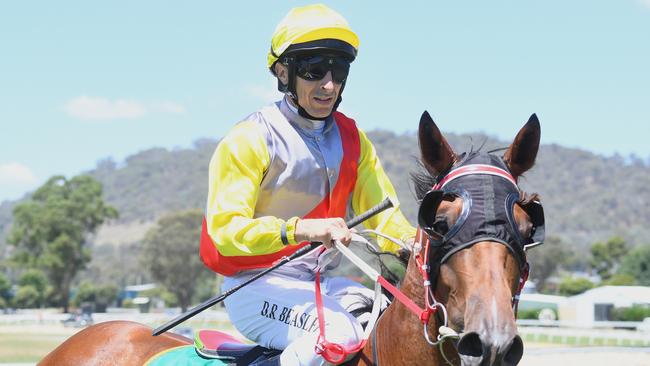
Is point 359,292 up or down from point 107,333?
up

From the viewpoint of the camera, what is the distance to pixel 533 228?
327cm

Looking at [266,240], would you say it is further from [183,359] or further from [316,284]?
[183,359]

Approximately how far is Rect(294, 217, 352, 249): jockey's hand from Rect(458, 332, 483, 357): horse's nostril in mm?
823

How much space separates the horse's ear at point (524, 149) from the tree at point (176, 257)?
86.0 m

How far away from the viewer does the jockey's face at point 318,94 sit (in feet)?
14.0

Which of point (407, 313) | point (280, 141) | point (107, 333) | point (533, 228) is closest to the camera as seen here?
point (533, 228)

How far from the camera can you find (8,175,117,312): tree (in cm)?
7775

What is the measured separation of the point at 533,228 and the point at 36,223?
258ft

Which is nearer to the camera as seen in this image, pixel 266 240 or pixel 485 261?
pixel 485 261

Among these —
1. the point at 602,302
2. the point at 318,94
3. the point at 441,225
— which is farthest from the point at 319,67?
the point at 602,302

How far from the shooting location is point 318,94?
4289 mm

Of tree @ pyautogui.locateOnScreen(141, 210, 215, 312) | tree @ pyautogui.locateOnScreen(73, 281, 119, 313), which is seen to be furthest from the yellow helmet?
tree @ pyautogui.locateOnScreen(141, 210, 215, 312)

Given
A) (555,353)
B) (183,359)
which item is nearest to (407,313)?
(183,359)

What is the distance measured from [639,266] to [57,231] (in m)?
49.5
